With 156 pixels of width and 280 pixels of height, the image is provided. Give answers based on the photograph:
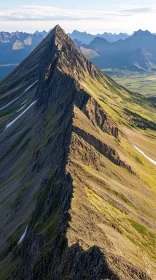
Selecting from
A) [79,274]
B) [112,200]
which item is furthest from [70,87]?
[79,274]

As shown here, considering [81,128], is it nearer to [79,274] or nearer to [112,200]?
[112,200]

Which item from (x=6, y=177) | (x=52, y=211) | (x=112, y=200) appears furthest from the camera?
(x=6, y=177)

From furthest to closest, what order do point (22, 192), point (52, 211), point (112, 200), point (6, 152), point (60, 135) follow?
point (6, 152) → point (60, 135) → point (22, 192) → point (112, 200) → point (52, 211)

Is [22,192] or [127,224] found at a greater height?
[127,224]

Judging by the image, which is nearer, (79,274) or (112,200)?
(79,274)

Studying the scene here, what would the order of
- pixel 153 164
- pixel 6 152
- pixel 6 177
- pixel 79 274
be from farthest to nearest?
pixel 6 152 → pixel 153 164 → pixel 6 177 → pixel 79 274

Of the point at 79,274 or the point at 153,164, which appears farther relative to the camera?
the point at 153,164

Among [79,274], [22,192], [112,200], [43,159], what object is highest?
[79,274]

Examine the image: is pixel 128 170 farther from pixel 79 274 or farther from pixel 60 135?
pixel 79 274

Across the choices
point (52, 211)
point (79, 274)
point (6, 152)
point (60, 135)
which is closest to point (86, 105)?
point (60, 135)
